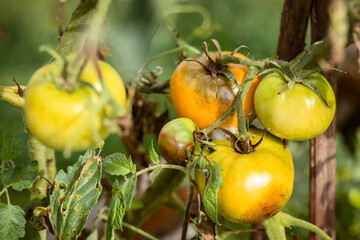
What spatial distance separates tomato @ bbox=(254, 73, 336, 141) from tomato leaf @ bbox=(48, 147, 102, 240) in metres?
0.21

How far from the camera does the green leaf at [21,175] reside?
522 millimetres

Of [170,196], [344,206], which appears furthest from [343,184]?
[170,196]

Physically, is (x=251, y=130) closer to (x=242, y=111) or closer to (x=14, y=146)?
(x=242, y=111)

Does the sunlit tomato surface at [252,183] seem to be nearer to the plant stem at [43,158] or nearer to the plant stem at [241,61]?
the plant stem at [241,61]

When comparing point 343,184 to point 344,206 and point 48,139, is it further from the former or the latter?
point 48,139

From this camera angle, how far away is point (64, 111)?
28cm

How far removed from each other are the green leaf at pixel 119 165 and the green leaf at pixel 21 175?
0.09m

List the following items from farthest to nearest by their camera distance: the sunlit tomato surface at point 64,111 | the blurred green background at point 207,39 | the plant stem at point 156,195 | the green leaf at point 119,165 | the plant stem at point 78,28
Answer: the blurred green background at point 207,39 → the plant stem at point 156,195 → the green leaf at point 119,165 → the plant stem at point 78,28 → the sunlit tomato surface at point 64,111

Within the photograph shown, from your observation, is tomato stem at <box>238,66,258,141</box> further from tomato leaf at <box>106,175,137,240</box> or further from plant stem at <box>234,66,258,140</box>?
tomato leaf at <box>106,175,137,240</box>

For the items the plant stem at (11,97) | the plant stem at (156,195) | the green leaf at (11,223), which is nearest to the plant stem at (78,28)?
the plant stem at (11,97)

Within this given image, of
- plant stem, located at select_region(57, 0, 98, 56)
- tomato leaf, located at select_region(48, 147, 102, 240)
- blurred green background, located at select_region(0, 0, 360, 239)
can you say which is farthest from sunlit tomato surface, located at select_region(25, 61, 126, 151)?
blurred green background, located at select_region(0, 0, 360, 239)

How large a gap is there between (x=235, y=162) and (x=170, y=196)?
34 centimetres

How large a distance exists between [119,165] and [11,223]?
0.47 ft

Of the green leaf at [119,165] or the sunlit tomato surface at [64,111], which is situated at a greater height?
the sunlit tomato surface at [64,111]
